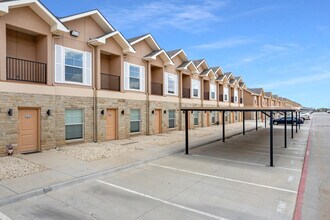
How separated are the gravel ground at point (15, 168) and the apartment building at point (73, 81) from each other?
1.31m

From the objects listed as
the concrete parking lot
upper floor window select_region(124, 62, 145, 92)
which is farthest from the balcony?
the concrete parking lot

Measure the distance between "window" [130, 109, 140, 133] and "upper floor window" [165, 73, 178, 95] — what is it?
4825mm

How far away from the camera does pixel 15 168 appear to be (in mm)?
8680

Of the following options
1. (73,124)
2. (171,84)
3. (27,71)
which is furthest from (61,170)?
(171,84)

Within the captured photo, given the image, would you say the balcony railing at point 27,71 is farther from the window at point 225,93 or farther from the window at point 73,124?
the window at point 225,93

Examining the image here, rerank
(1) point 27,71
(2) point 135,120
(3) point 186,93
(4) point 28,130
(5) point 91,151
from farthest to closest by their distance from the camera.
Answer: (3) point 186,93, (2) point 135,120, (1) point 27,71, (5) point 91,151, (4) point 28,130

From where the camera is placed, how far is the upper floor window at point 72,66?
13227mm

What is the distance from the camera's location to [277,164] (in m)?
10.6

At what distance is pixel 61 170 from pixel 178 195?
4.60 meters

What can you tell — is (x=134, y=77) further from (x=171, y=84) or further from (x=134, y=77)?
(x=171, y=84)

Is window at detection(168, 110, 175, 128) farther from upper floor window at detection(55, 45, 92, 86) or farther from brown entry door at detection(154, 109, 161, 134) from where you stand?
upper floor window at detection(55, 45, 92, 86)

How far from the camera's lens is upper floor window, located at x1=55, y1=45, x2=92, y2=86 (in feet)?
43.4

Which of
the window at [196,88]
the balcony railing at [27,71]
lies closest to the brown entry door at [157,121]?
the window at [196,88]

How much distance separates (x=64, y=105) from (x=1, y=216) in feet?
28.9
